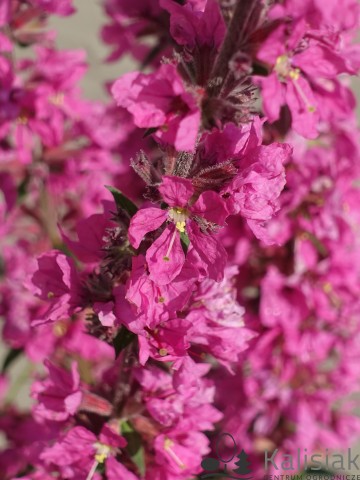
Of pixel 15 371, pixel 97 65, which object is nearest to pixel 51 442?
pixel 15 371

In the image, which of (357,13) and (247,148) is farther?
(357,13)

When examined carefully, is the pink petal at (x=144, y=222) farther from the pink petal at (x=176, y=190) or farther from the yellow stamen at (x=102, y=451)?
the yellow stamen at (x=102, y=451)

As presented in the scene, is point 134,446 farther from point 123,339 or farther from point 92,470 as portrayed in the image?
point 123,339

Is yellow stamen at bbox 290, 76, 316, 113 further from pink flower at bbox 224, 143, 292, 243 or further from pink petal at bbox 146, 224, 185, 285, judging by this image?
pink petal at bbox 146, 224, 185, 285

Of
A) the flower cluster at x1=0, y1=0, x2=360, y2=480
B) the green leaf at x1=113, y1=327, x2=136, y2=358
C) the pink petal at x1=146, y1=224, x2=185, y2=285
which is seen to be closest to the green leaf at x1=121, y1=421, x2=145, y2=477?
the flower cluster at x1=0, y1=0, x2=360, y2=480

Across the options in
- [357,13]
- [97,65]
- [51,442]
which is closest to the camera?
[51,442]

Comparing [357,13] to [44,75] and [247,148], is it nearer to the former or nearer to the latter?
[247,148]

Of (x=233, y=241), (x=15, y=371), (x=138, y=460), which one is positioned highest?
(x=138, y=460)
